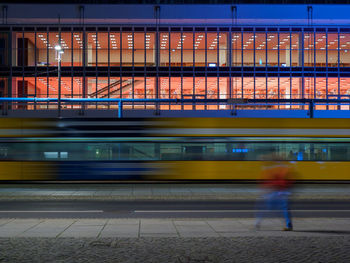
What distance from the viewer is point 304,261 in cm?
757

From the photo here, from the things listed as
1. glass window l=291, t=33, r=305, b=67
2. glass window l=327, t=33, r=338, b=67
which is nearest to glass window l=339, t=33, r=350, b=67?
glass window l=327, t=33, r=338, b=67

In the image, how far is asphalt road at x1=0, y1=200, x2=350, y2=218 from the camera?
1401cm

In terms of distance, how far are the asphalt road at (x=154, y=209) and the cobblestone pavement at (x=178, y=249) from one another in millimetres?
4702

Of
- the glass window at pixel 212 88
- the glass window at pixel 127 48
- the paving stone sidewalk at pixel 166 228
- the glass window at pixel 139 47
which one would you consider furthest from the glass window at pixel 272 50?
the paving stone sidewalk at pixel 166 228

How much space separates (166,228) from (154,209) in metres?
4.24

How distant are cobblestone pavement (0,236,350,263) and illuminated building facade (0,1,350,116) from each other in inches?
1417

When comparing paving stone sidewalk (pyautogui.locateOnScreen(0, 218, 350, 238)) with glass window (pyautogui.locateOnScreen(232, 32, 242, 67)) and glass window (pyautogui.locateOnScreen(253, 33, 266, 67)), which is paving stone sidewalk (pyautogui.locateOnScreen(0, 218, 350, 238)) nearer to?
glass window (pyautogui.locateOnScreen(232, 32, 242, 67))

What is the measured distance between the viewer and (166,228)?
11055mm

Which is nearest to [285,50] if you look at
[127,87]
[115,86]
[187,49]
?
[187,49]

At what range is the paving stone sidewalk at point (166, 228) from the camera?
10.1 m

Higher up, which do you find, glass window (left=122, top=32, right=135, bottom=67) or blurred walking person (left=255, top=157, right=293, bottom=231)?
glass window (left=122, top=32, right=135, bottom=67)

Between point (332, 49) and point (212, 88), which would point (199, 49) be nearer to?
point (212, 88)

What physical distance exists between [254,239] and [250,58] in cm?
3888
